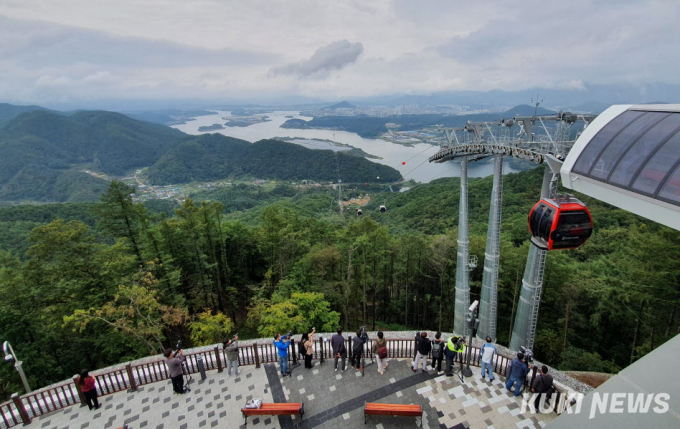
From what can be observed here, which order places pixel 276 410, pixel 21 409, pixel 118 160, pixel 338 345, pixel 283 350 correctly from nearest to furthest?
pixel 276 410 < pixel 21 409 < pixel 338 345 < pixel 283 350 < pixel 118 160

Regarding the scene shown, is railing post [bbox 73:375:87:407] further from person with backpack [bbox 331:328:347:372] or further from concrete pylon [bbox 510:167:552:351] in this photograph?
concrete pylon [bbox 510:167:552:351]

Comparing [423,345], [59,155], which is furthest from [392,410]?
[59,155]

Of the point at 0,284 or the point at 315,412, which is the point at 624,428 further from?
the point at 0,284

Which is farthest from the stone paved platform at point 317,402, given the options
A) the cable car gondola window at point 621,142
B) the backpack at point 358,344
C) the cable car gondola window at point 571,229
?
the cable car gondola window at point 621,142

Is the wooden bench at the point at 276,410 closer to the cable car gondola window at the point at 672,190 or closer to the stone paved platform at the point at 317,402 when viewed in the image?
the stone paved platform at the point at 317,402

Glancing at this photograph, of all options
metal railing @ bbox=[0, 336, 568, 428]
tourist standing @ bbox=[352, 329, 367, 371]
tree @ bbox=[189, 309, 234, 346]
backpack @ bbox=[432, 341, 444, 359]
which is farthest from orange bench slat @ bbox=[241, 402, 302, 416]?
tree @ bbox=[189, 309, 234, 346]

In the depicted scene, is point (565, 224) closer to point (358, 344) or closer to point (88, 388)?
point (358, 344)
